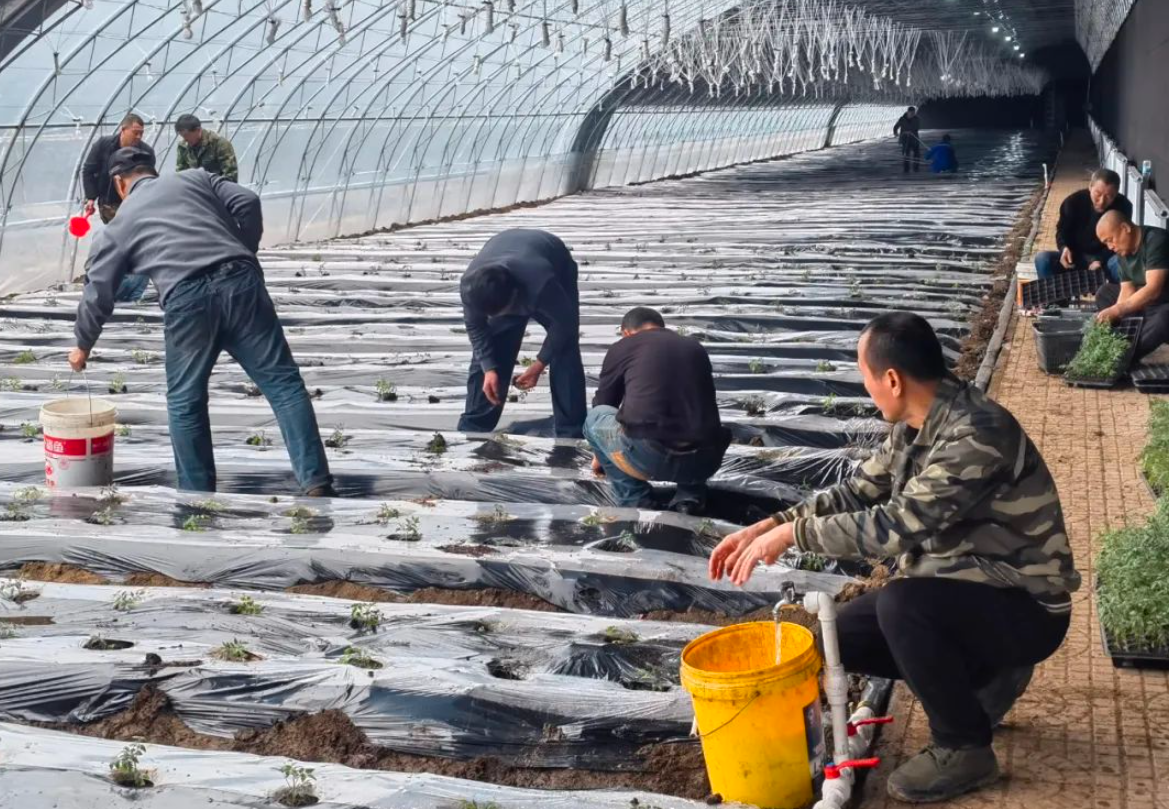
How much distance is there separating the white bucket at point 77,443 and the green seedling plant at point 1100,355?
231 inches

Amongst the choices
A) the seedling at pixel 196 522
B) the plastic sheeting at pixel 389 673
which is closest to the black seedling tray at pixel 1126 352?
the plastic sheeting at pixel 389 673

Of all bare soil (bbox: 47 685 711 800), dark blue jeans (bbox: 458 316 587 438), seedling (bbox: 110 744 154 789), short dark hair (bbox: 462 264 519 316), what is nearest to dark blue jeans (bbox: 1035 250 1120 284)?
dark blue jeans (bbox: 458 316 587 438)

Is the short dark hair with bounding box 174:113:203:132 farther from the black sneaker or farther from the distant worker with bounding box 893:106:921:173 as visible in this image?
the distant worker with bounding box 893:106:921:173

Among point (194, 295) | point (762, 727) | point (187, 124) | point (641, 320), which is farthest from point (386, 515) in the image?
point (187, 124)

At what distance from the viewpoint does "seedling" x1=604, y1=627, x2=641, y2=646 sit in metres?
4.61

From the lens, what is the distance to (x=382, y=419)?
318 inches

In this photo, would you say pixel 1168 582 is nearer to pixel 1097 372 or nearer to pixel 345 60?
pixel 1097 372

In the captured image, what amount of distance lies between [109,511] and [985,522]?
4.09 metres

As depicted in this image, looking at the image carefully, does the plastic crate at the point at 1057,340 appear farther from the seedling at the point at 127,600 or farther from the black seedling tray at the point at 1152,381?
the seedling at the point at 127,600

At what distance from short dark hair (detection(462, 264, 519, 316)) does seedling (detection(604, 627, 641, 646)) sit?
8.87 feet

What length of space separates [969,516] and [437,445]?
14.0ft

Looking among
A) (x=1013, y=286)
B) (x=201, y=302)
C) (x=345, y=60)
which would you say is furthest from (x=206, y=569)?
(x=345, y=60)

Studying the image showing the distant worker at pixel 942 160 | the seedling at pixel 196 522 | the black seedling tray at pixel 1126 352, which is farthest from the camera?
the distant worker at pixel 942 160

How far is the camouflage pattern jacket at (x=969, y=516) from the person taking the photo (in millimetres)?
3432
